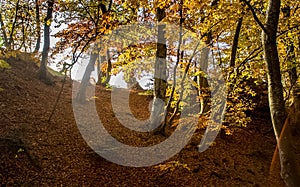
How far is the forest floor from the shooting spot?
19.5 feet

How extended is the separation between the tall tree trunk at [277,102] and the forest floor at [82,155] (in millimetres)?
2815

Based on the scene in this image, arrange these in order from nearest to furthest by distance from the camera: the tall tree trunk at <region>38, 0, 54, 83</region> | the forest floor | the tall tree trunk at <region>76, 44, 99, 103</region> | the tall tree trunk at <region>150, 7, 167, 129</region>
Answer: the forest floor → the tall tree trunk at <region>150, 7, 167, 129</region> → the tall tree trunk at <region>76, 44, 99, 103</region> → the tall tree trunk at <region>38, 0, 54, 83</region>

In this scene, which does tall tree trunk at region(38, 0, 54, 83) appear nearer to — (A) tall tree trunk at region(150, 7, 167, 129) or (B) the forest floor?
(B) the forest floor

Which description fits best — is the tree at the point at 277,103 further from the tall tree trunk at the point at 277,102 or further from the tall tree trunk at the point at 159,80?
the tall tree trunk at the point at 159,80

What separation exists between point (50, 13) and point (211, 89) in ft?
31.1

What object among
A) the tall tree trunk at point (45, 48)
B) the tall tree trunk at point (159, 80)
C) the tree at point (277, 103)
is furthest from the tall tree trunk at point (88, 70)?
the tree at point (277, 103)

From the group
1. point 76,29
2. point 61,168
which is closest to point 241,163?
point 61,168

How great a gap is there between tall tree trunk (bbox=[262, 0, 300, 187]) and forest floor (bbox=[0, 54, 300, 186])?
Answer: 2.81m

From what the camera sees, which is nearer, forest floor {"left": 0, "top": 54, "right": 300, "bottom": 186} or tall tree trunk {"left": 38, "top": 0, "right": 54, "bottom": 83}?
forest floor {"left": 0, "top": 54, "right": 300, "bottom": 186}

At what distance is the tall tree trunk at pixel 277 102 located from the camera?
450 cm

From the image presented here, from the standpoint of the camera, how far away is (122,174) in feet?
21.4

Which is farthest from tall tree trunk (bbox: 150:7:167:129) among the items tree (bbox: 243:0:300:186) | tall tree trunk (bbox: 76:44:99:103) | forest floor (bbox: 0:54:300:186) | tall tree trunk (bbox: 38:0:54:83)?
tall tree trunk (bbox: 38:0:54:83)

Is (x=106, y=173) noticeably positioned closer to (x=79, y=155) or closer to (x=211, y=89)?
(x=79, y=155)

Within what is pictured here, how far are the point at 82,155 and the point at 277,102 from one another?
5129 millimetres
